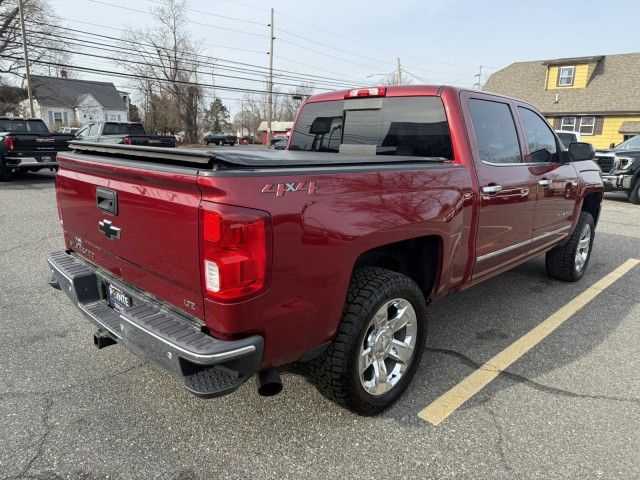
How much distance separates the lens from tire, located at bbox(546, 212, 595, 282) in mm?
5066

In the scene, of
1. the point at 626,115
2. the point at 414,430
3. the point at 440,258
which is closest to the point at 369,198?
the point at 440,258

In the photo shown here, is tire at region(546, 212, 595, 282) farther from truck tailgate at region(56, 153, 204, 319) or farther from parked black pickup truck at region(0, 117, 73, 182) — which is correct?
parked black pickup truck at region(0, 117, 73, 182)

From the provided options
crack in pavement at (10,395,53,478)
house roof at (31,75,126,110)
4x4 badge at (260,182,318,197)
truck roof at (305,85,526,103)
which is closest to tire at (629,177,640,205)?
truck roof at (305,85,526,103)

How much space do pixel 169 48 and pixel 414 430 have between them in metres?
41.8

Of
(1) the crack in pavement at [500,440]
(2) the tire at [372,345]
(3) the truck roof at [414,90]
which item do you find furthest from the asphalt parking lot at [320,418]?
(3) the truck roof at [414,90]

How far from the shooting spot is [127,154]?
2535 millimetres

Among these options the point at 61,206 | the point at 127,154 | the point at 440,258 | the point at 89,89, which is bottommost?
the point at 440,258

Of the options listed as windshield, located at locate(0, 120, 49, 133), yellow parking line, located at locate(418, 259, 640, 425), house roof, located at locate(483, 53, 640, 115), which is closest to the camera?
yellow parking line, located at locate(418, 259, 640, 425)

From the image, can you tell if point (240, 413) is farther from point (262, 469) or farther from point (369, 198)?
point (369, 198)

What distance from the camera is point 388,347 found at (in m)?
2.76

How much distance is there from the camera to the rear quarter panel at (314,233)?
77.7 inches

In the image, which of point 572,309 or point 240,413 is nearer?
point 240,413

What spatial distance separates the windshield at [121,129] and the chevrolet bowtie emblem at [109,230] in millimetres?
14753

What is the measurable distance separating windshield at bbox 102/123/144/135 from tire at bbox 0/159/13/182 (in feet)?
11.0
